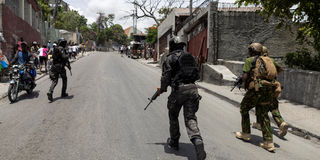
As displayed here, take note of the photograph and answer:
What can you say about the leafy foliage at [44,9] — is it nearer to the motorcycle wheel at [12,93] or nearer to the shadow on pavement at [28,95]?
the shadow on pavement at [28,95]

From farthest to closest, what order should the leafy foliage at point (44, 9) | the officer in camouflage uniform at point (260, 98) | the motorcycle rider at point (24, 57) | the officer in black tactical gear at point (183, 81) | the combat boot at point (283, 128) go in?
the leafy foliage at point (44, 9) < the motorcycle rider at point (24, 57) < the combat boot at point (283, 128) < the officer in camouflage uniform at point (260, 98) < the officer in black tactical gear at point (183, 81)

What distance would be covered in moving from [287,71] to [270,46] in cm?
577

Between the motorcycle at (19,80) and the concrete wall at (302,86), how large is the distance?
26.7 ft

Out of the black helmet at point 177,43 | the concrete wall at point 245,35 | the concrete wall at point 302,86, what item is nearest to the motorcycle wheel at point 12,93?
the black helmet at point 177,43

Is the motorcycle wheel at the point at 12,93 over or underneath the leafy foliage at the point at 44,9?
underneath

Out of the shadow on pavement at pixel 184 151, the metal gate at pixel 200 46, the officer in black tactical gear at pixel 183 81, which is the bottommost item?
the shadow on pavement at pixel 184 151

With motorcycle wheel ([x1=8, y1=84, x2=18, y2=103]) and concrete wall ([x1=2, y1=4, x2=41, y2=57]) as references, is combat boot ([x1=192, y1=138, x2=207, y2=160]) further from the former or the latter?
concrete wall ([x1=2, y1=4, x2=41, y2=57])

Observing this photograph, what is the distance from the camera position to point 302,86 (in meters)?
8.35

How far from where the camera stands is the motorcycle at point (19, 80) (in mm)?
7617

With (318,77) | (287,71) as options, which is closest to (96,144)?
(318,77)

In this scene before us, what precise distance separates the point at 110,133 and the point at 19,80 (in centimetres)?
462

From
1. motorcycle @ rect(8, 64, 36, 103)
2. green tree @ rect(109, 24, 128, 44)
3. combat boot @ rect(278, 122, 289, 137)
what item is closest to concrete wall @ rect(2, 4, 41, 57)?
Answer: motorcycle @ rect(8, 64, 36, 103)

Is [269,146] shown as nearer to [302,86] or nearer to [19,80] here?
[302,86]

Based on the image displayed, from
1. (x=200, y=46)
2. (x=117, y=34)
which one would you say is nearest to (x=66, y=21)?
(x=117, y=34)
